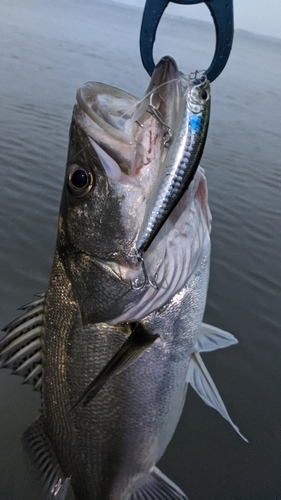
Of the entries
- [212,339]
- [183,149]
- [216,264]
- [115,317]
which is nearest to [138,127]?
[183,149]

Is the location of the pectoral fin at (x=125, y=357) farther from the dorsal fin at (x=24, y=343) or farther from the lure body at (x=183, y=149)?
the lure body at (x=183, y=149)

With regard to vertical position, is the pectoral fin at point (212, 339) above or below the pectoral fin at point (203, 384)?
above

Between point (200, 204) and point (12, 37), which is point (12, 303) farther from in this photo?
point (12, 37)

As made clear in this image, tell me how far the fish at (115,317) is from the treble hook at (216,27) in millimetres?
160

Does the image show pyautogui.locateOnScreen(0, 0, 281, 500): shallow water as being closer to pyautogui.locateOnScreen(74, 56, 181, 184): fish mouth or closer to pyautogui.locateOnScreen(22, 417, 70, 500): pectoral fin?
pyautogui.locateOnScreen(22, 417, 70, 500): pectoral fin

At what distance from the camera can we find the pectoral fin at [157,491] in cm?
171

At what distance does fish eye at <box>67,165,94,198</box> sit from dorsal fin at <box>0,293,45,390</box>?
45 centimetres

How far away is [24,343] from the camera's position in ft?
5.36

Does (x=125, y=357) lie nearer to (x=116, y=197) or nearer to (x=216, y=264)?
(x=116, y=197)

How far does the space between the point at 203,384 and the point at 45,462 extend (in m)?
0.66

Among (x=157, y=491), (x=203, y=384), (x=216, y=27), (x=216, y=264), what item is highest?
(x=216, y=27)

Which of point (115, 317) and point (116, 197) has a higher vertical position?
point (116, 197)

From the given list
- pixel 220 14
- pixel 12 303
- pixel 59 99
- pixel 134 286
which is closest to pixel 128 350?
pixel 134 286

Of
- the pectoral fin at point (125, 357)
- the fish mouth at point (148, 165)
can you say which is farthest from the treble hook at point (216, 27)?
the pectoral fin at point (125, 357)
